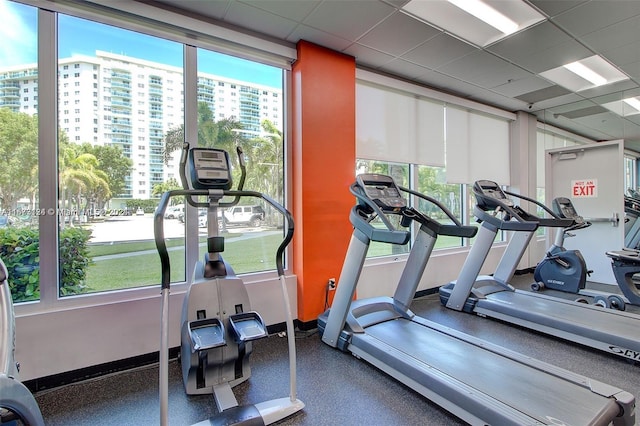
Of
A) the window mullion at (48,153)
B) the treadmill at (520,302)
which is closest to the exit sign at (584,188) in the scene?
the treadmill at (520,302)

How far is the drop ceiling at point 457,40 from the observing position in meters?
2.83

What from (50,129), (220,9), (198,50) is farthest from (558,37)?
(50,129)

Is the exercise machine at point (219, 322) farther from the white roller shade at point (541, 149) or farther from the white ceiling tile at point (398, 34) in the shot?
the white roller shade at point (541, 149)

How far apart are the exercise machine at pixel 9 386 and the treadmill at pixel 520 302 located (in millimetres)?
3968

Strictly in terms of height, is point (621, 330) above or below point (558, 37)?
below

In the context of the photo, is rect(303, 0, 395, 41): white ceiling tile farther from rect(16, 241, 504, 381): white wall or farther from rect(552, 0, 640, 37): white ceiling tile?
rect(16, 241, 504, 381): white wall

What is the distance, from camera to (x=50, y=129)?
2.46 meters

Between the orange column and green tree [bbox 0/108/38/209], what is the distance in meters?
2.22

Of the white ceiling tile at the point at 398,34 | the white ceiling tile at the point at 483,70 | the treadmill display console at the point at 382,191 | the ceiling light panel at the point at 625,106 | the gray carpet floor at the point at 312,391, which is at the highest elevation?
the white ceiling tile at the point at 483,70

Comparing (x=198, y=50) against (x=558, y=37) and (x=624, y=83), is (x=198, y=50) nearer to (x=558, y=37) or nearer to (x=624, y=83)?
(x=558, y=37)

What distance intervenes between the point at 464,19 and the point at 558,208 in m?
3.07

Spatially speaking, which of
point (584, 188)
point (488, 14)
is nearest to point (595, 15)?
point (488, 14)

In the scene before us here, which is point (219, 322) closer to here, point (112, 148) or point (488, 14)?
point (112, 148)

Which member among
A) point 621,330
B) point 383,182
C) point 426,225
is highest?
point 383,182
